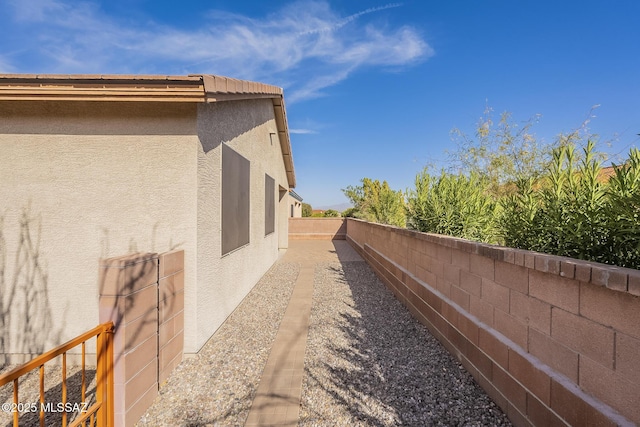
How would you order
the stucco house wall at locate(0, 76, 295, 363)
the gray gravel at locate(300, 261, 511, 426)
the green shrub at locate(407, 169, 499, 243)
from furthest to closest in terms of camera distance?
the green shrub at locate(407, 169, 499, 243) → the stucco house wall at locate(0, 76, 295, 363) → the gray gravel at locate(300, 261, 511, 426)

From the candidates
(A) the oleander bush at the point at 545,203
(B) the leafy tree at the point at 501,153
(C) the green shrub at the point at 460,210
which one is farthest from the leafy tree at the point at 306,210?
(C) the green shrub at the point at 460,210

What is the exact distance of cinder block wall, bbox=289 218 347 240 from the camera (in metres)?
22.5

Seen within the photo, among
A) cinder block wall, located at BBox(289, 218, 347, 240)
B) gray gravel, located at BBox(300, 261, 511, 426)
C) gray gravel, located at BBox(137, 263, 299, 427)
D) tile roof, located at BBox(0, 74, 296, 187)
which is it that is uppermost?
tile roof, located at BBox(0, 74, 296, 187)

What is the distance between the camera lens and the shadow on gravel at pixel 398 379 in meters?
2.85

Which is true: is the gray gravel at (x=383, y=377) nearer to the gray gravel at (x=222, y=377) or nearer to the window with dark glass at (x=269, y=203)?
the gray gravel at (x=222, y=377)

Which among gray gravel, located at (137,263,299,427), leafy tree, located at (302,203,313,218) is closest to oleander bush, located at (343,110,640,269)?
gray gravel, located at (137,263,299,427)

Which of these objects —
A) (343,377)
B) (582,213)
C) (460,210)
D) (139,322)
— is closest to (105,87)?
(139,322)

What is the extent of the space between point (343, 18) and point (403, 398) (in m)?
14.3

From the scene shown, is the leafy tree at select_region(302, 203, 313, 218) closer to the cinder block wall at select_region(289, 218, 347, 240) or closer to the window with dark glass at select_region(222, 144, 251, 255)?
the cinder block wall at select_region(289, 218, 347, 240)

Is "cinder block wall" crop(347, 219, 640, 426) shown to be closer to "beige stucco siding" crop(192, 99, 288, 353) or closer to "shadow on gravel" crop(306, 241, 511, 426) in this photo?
"shadow on gravel" crop(306, 241, 511, 426)

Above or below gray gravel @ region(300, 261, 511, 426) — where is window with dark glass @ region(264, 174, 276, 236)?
above

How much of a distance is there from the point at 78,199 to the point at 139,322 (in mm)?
2456

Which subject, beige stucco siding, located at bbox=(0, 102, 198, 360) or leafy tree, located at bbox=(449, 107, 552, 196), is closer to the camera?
beige stucco siding, located at bbox=(0, 102, 198, 360)

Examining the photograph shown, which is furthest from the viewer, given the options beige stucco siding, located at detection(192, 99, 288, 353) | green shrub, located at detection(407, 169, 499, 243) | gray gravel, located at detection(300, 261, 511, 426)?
green shrub, located at detection(407, 169, 499, 243)
